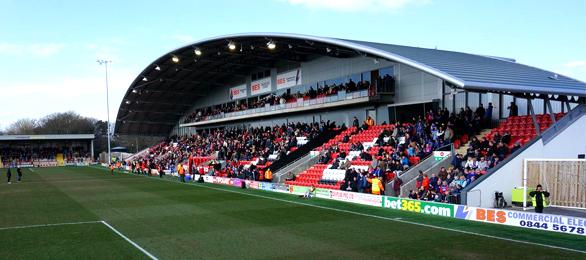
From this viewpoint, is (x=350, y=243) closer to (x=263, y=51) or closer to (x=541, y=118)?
(x=541, y=118)

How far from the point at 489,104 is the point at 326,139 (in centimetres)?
1194

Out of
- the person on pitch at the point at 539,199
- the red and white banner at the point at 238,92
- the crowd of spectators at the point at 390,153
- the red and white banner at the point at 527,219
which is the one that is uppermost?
the red and white banner at the point at 238,92

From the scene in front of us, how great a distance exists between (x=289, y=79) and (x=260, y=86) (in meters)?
5.20

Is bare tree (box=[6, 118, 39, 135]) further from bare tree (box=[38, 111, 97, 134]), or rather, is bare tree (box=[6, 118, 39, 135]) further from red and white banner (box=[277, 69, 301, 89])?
red and white banner (box=[277, 69, 301, 89])

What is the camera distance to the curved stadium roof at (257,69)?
64.7 feet

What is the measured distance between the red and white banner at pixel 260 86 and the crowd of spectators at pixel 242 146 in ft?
11.6

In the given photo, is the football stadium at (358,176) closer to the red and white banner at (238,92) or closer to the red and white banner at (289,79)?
the red and white banner at (289,79)

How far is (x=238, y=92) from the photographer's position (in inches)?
1957

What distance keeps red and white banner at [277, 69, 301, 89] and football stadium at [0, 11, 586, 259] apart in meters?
0.12

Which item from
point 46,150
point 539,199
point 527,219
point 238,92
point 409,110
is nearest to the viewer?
point 527,219

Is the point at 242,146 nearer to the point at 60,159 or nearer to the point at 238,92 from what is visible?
the point at 238,92

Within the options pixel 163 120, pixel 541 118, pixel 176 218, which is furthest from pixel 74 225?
pixel 163 120

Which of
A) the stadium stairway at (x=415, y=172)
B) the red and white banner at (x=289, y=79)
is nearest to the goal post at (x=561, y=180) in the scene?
the stadium stairway at (x=415, y=172)

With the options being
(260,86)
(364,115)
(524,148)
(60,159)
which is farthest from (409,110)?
(60,159)
